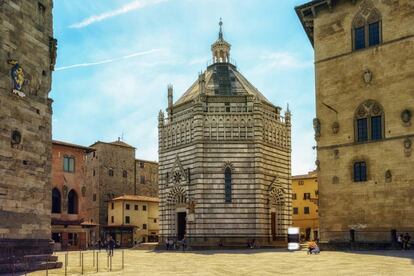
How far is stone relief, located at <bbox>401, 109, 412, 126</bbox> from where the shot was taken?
3130 centimetres

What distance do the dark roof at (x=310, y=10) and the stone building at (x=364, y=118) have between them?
84mm

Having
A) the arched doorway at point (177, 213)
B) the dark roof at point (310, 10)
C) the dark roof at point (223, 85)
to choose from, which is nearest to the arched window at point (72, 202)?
the arched doorway at point (177, 213)

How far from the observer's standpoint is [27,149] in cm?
2328

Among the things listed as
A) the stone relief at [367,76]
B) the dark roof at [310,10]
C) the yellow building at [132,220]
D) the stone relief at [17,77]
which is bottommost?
the yellow building at [132,220]

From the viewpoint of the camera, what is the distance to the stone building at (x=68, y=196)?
173ft

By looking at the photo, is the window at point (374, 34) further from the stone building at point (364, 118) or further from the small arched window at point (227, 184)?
the small arched window at point (227, 184)

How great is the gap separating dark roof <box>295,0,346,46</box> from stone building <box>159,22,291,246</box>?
12016mm

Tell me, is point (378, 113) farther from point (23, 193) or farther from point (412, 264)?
point (23, 193)

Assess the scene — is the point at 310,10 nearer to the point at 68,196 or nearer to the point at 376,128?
the point at 376,128

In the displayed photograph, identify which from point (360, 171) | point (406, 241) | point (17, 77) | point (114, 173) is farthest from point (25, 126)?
point (114, 173)

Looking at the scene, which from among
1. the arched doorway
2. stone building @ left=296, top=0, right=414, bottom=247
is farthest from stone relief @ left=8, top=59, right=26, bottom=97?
the arched doorway

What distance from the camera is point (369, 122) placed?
33094 millimetres

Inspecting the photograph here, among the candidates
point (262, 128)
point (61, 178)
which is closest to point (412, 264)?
point (262, 128)

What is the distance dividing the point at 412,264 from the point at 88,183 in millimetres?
56554
